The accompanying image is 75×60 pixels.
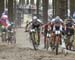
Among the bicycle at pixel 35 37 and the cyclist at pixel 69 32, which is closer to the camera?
the cyclist at pixel 69 32

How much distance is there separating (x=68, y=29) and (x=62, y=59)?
389 cm

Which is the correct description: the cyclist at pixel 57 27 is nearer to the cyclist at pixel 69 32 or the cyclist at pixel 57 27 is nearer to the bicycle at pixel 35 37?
the cyclist at pixel 69 32

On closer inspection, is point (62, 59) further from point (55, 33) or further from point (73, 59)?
point (55, 33)

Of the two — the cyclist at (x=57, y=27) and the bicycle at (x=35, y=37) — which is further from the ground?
the cyclist at (x=57, y=27)

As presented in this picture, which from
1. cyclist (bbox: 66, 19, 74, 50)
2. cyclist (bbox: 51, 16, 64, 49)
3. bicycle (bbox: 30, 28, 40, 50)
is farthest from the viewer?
bicycle (bbox: 30, 28, 40, 50)

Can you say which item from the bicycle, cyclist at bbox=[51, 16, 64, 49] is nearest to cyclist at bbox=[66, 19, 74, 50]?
cyclist at bbox=[51, 16, 64, 49]

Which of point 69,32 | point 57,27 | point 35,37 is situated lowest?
point 35,37

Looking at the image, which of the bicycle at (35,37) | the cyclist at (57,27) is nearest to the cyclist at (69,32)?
the cyclist at (57,27)

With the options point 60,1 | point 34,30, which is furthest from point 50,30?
point 60,1

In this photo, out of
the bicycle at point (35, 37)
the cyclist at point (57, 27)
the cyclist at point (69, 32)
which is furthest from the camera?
the bicycle at point (35, 37)

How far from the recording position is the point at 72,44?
1981cm

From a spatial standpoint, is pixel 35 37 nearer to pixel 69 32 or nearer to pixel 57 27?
pixel 69 32

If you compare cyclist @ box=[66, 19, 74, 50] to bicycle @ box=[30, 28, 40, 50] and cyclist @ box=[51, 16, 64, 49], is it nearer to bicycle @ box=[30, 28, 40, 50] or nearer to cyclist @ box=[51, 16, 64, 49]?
cyclist @ box=[51, 16, 64, 49]

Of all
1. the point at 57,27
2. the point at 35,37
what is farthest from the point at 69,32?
the point at 57,27
